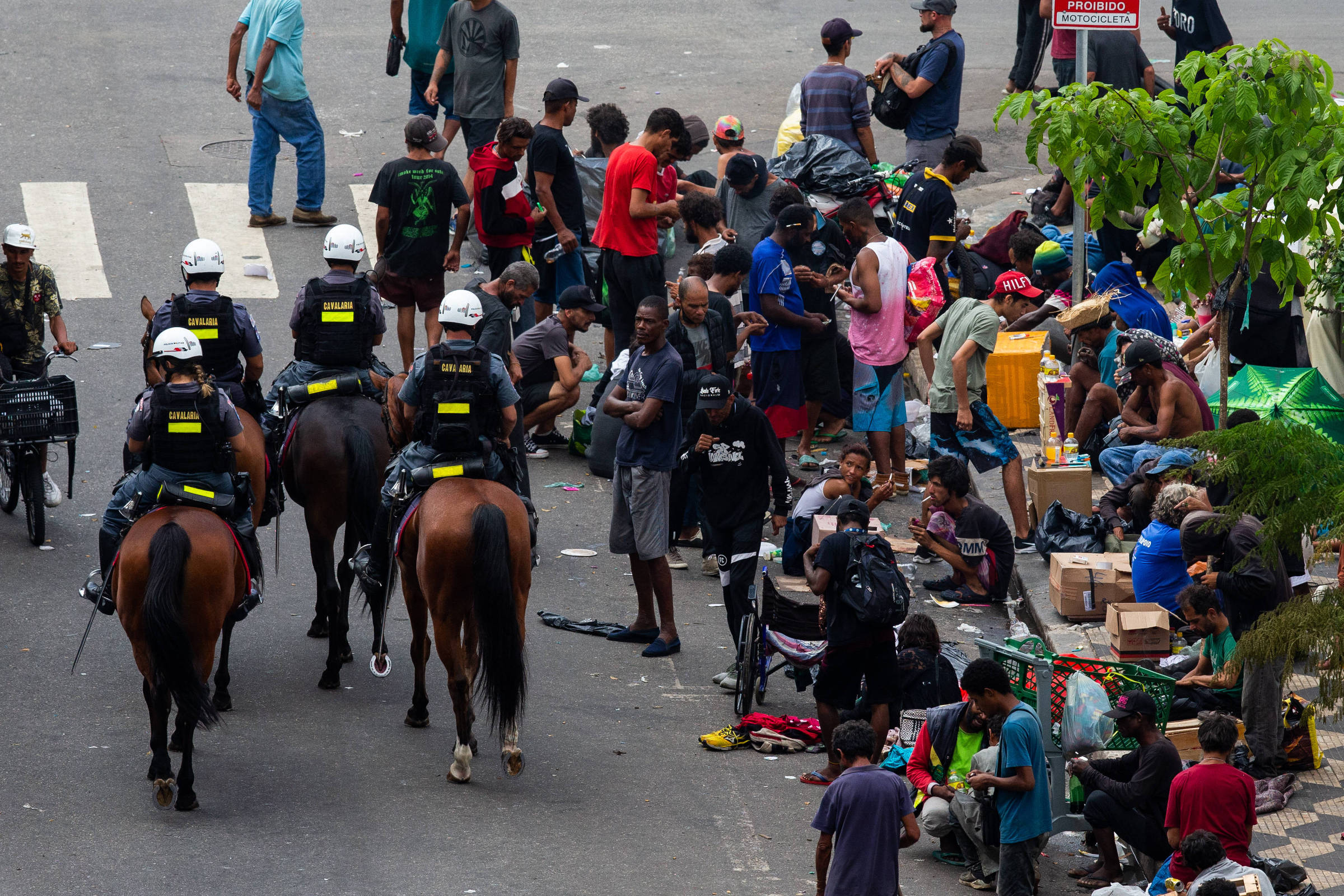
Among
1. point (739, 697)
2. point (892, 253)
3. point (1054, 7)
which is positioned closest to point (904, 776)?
point (739, 697)

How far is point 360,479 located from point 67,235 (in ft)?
27.0

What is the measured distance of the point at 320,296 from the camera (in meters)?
10.5

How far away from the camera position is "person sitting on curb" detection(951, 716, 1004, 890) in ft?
26.9

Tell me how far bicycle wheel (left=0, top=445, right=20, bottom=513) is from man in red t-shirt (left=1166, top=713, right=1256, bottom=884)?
26.6 feet

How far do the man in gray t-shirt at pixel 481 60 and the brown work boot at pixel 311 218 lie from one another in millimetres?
1671

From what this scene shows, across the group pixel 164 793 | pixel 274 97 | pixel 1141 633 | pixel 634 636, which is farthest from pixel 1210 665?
pixel 274 97

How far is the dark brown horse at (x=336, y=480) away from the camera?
1005 centimetres

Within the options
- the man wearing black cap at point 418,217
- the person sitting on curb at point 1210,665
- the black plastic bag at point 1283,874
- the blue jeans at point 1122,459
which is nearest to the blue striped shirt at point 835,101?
the man wearing black cap at point 418,217

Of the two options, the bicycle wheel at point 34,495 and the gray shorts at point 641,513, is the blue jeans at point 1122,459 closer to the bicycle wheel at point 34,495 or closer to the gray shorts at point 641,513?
the gray shorts at point 641,513

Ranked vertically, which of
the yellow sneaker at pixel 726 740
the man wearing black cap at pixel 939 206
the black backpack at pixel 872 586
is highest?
the man wearing black cap at pixel 939 206

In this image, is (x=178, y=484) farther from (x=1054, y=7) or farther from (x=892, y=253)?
(x=1054, y=7)

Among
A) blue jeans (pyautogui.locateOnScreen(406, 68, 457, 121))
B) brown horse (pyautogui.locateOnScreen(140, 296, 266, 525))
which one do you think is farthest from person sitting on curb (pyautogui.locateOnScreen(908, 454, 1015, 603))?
blue jeans (pyautogui.locateOnScreen(406, 68, 457, 121))

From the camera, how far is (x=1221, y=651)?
946cm

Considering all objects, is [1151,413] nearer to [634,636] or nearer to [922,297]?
[922,297]
